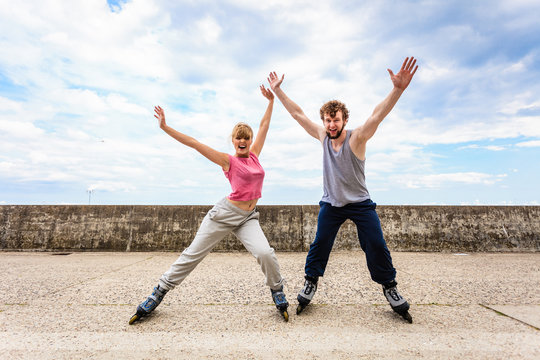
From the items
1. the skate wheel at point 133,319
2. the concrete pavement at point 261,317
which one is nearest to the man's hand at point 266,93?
the concrete pavement at point 261,317

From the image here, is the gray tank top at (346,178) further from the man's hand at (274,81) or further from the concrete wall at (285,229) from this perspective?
the concrete wall at (285,229)

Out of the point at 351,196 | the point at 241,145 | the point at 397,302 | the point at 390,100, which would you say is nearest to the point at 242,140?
the point at 241,145

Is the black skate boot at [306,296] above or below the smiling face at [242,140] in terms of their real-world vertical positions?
below

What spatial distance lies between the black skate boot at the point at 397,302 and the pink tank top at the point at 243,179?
142cm

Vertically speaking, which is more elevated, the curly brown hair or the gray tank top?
the curly brown hair

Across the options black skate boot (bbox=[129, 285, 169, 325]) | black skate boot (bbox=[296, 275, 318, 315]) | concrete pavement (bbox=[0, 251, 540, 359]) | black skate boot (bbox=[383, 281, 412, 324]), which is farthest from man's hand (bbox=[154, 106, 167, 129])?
black skate boot (bbox=[383, 281, 412, 324])

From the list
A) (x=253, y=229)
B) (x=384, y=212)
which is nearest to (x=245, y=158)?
(x=253, y=229)

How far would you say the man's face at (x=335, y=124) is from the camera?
9.70ft

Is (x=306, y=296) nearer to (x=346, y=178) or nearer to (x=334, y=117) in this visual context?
(x=346, y=178)

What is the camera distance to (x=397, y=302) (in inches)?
108

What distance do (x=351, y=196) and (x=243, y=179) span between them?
987 mm

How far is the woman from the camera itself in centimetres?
280

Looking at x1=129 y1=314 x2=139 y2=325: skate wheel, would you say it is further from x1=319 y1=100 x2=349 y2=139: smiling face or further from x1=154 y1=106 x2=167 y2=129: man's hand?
x1=319 y1=100 x2=349 y2=139: smiling face

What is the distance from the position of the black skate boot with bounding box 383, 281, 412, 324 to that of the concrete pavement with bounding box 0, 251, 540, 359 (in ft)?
0.22
